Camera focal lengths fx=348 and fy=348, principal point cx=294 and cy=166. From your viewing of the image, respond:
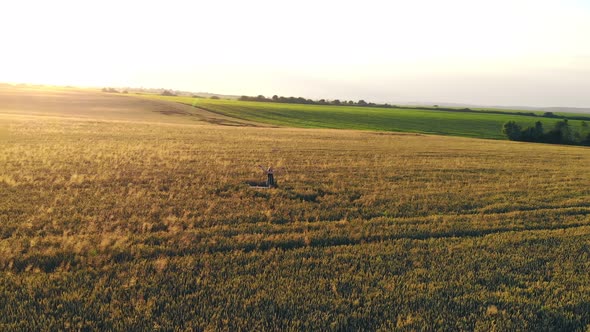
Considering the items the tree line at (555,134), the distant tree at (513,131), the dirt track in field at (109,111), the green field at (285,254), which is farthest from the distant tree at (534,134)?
the green field at (285,254)

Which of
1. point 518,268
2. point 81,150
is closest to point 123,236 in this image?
point 518,268

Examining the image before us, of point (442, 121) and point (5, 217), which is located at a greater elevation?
point (442, 121)

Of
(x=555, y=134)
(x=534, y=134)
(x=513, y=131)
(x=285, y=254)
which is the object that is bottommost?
(x=285, y=254)

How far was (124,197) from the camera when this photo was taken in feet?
34.5

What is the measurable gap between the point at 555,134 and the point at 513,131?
5.88 m

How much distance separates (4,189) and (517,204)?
640 inches

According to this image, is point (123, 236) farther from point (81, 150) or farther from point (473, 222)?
point (81, 150)

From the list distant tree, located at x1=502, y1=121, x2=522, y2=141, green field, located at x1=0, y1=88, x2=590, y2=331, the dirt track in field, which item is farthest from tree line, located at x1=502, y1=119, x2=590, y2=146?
green field, located at x1=0, y1=88, x2=590, y2=331

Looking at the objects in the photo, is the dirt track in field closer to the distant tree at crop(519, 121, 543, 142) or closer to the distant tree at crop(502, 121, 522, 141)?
the distant tree at crop(502, 121, 522, 141)

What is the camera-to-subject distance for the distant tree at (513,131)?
58969 millimetres

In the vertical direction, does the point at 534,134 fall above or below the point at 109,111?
above

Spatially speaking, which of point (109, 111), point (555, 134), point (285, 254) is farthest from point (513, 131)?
point (109, 111)

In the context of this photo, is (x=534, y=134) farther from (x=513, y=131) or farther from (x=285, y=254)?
(x=285, y=254)

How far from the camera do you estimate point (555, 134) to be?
56.8 meters
